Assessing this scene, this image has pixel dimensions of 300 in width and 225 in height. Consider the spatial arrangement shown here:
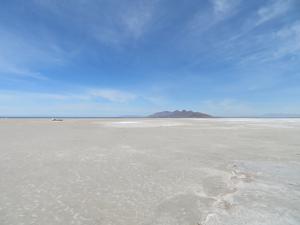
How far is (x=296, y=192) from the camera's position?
5.21 metres

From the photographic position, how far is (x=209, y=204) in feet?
15.2

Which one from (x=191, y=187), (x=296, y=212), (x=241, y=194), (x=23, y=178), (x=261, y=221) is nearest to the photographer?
(x=261, y=221)

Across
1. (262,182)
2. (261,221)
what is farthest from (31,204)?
(262,182)

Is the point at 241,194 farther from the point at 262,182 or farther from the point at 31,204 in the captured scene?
the point at 31,204

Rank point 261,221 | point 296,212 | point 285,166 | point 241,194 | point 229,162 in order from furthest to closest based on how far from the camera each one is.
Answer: point 229,162
point 285,166
point 241,194
point 296,212
point 261,221

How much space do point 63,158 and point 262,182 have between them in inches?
300

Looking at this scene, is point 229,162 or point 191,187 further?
point 229,162

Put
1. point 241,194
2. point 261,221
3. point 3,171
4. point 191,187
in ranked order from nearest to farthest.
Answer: point 261,221
point 241,194
point 191,187
point 3,171

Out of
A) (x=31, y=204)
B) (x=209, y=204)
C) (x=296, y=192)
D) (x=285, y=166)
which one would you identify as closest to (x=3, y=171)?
(x=31, y=204)

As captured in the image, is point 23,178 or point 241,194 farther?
point 23,178

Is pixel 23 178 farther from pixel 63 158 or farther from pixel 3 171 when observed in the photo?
pixel 63 158

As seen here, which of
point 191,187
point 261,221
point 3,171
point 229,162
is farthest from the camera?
point 229,162

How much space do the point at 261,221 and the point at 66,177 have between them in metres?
5.36

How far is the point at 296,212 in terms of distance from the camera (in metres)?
4.17
